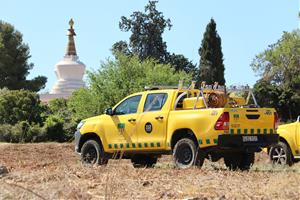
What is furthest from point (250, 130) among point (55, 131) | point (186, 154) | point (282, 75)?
point (282, 75)

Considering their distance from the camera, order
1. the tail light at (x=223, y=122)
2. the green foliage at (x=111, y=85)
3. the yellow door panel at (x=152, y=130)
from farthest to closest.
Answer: the green foliage at (x=111, y=85), the yellow door panel at (x=152, y=130), the tail light at (x=223, y=122)

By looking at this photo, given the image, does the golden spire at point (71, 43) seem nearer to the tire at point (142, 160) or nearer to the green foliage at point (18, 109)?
the green foliage at point (18, 109)

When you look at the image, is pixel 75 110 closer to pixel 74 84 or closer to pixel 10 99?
pixel 10 99

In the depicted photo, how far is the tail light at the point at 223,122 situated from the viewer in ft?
36.9

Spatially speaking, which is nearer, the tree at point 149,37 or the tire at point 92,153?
the tire at point 92,153

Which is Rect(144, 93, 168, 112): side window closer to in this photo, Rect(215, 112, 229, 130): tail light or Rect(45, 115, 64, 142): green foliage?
Rect(215, 112, 229, 130): tail light

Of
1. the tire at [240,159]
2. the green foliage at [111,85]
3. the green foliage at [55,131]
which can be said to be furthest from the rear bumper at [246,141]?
the green foliage at [111,85]

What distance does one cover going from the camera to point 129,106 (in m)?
13.4

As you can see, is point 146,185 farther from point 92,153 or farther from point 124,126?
point 92,153

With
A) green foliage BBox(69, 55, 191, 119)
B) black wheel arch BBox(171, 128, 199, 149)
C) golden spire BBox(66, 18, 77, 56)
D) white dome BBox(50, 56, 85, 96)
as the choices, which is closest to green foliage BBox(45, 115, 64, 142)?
green foliage BBox(69, 55, 191, 119)

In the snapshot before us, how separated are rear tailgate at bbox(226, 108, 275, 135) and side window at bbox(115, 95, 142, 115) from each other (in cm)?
249

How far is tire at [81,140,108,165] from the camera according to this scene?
1350 centimetres

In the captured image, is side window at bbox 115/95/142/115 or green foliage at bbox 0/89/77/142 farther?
green foliage at bbox 0/89/77/142

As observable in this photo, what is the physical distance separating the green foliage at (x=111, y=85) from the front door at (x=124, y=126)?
76.7 feet
